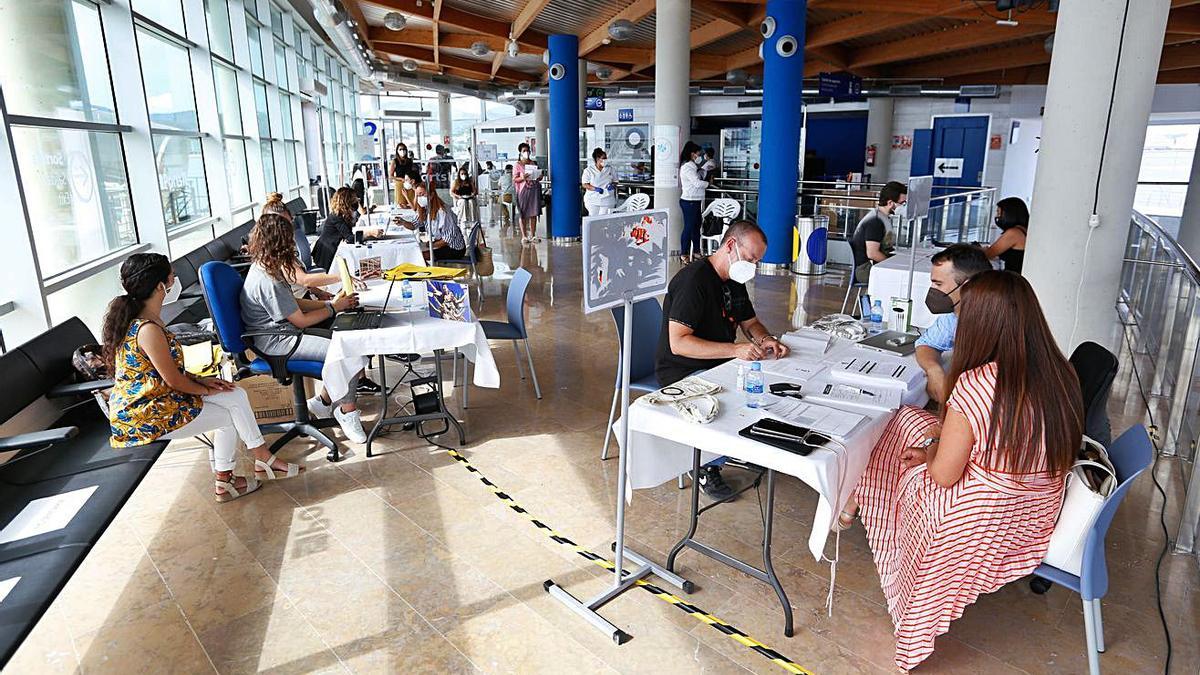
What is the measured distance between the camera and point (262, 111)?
11.2 m

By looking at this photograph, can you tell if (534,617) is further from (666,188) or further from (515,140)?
(515,140)

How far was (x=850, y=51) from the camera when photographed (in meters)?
13.7

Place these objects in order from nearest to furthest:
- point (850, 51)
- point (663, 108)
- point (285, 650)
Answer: point (285, 650) → point (663, 108) → point (850, 51)

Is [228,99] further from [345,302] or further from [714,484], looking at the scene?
[714,484]

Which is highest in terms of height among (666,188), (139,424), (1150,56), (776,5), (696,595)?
(776,5)

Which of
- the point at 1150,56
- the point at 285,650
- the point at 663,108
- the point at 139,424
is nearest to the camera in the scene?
the point at 285,650

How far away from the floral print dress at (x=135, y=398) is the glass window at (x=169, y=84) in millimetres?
4433

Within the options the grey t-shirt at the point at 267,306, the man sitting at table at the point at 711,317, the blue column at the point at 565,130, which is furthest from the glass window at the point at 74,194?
the blue column at the point at 565,130

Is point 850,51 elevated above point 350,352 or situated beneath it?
elevated above

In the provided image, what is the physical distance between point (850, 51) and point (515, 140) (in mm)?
13101

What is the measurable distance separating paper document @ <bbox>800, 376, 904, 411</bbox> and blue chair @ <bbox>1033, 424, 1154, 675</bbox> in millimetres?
694

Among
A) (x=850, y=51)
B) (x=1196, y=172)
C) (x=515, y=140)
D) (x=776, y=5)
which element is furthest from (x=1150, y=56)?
(x=515, y=140)

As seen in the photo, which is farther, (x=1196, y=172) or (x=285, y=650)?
(x=1196, y=172)

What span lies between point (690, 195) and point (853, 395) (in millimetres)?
7642
